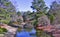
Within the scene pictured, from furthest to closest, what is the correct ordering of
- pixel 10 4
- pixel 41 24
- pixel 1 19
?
pixel 10 4 < pixel 41 24 < pixel 1 19

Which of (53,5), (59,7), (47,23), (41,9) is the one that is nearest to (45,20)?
(47,23)

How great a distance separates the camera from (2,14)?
4144 cm

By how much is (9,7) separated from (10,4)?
832mm

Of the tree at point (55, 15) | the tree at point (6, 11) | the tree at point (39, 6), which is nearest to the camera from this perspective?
the tree at point (55, 15)

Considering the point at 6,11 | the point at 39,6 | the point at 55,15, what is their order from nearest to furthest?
the point at 55,15 → the point at 6,11 → the point at 39,6

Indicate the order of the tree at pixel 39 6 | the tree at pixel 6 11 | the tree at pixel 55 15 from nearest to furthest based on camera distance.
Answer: the tree at pixel 55 15 → the tree at pixel 6 11 → the tree at pixel 39 6

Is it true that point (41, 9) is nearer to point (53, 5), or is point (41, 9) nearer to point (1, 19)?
point (53, 5)

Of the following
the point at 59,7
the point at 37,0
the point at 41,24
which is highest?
the point at 37,0

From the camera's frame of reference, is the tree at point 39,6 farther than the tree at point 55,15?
Yes

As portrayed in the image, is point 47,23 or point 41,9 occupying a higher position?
point 41,9

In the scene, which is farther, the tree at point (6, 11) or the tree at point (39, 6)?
the tree at point (39, 6)

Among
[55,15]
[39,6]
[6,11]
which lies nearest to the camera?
[55,15]

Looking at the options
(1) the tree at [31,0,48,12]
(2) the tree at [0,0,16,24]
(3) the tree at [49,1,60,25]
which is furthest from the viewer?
(1) the tree at [31,0,48,12]

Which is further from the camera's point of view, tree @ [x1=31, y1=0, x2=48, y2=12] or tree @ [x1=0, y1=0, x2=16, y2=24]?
tree @ [x1=31, y1=0, x2=48, y2=12]
